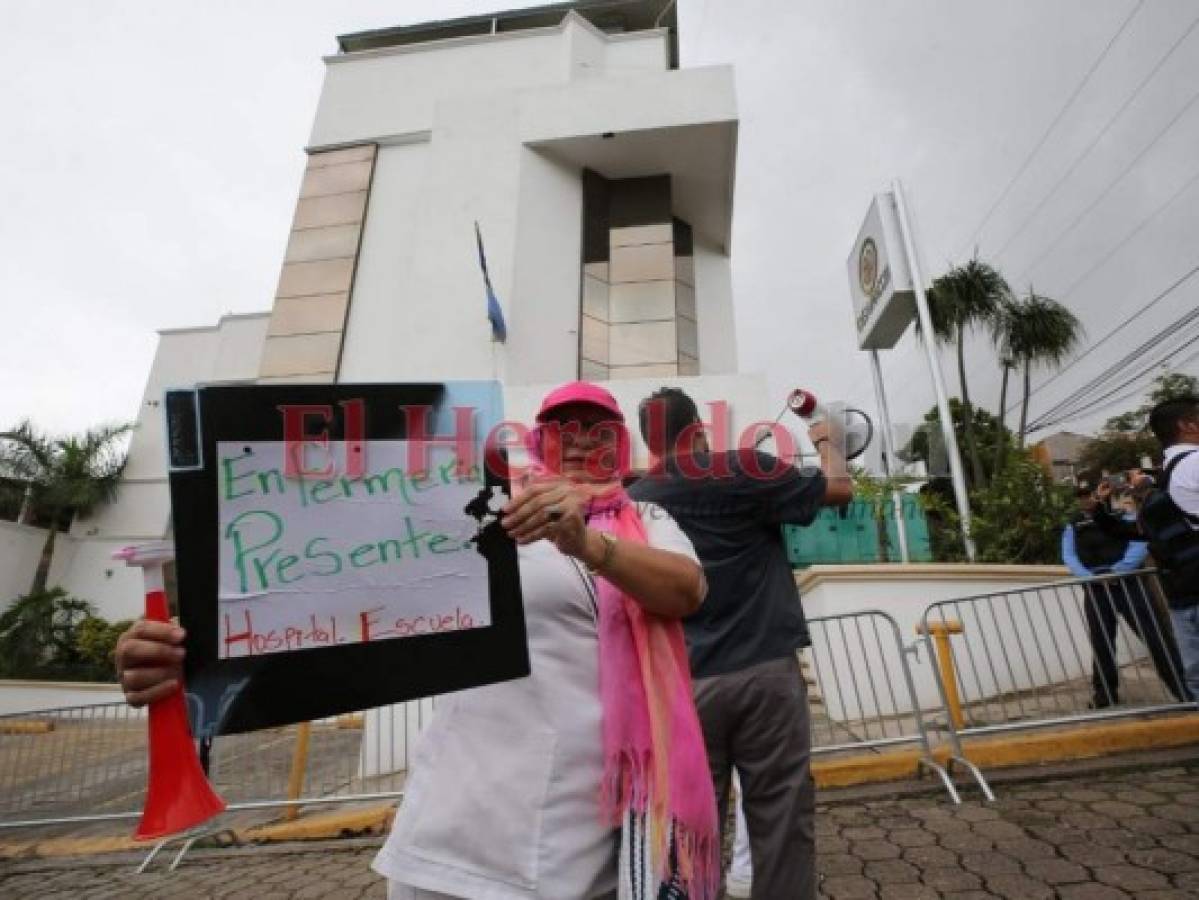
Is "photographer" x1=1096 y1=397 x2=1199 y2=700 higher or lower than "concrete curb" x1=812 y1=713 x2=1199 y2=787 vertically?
higher

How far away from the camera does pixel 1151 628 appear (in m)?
4.89

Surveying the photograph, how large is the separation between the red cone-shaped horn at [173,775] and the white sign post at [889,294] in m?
10.3

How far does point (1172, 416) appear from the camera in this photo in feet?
11.1

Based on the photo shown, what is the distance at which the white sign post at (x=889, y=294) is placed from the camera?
11.6 metres

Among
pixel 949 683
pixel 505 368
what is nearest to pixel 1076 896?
pixel 949 683

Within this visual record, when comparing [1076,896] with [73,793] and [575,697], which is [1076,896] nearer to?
[575,697]

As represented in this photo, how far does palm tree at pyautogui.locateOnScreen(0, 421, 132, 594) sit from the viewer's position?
2053 centimetres

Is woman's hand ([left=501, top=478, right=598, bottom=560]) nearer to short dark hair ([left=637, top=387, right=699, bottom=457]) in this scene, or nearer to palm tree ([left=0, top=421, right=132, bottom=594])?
short dark hair ([left=637, top=387, right=699, bottom=457])

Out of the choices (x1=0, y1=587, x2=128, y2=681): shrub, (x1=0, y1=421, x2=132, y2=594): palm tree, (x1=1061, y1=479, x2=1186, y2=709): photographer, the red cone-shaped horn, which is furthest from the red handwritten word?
(x1=0, y1=421, x2=132, y2=594): palm tree

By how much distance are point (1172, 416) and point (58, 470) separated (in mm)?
26657

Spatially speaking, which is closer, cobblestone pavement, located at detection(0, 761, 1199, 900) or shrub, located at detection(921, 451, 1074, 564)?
cobblestone pavement, located at detection(0, 761, 1199, 900)

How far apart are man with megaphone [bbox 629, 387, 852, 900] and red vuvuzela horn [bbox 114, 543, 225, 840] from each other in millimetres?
1268

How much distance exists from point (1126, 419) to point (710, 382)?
111 ft

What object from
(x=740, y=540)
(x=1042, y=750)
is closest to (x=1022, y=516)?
(x=1042, y=750)
